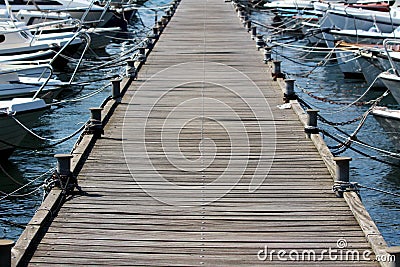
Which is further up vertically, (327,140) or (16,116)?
(16,116)

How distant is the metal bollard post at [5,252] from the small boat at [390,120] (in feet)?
29.5

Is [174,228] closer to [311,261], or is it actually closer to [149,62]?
[311,261]

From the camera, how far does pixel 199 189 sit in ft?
32.1

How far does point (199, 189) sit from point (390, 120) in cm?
605

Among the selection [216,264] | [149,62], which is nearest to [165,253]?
[216,264]

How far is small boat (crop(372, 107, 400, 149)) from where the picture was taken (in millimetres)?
14672

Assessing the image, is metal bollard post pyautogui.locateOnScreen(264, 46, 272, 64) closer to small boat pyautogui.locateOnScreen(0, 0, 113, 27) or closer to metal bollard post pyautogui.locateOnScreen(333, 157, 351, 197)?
metal bollard post pyautogui.locateOnScreen(333, 157, 351, 197)

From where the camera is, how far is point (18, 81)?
1677cm

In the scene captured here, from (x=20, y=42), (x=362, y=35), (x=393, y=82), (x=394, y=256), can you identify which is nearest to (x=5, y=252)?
(x=394, y=256)

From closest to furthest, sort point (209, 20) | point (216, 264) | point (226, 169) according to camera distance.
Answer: point (216, 264) → point (226, 169) → point (209, 20)

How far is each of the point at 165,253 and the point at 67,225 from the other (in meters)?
1.25

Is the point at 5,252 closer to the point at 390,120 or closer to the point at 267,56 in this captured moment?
the point at 390,120

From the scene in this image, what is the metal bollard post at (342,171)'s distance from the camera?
9.28 meters

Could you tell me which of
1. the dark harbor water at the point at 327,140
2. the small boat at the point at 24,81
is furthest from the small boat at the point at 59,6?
the small boat at the point at 24,81
